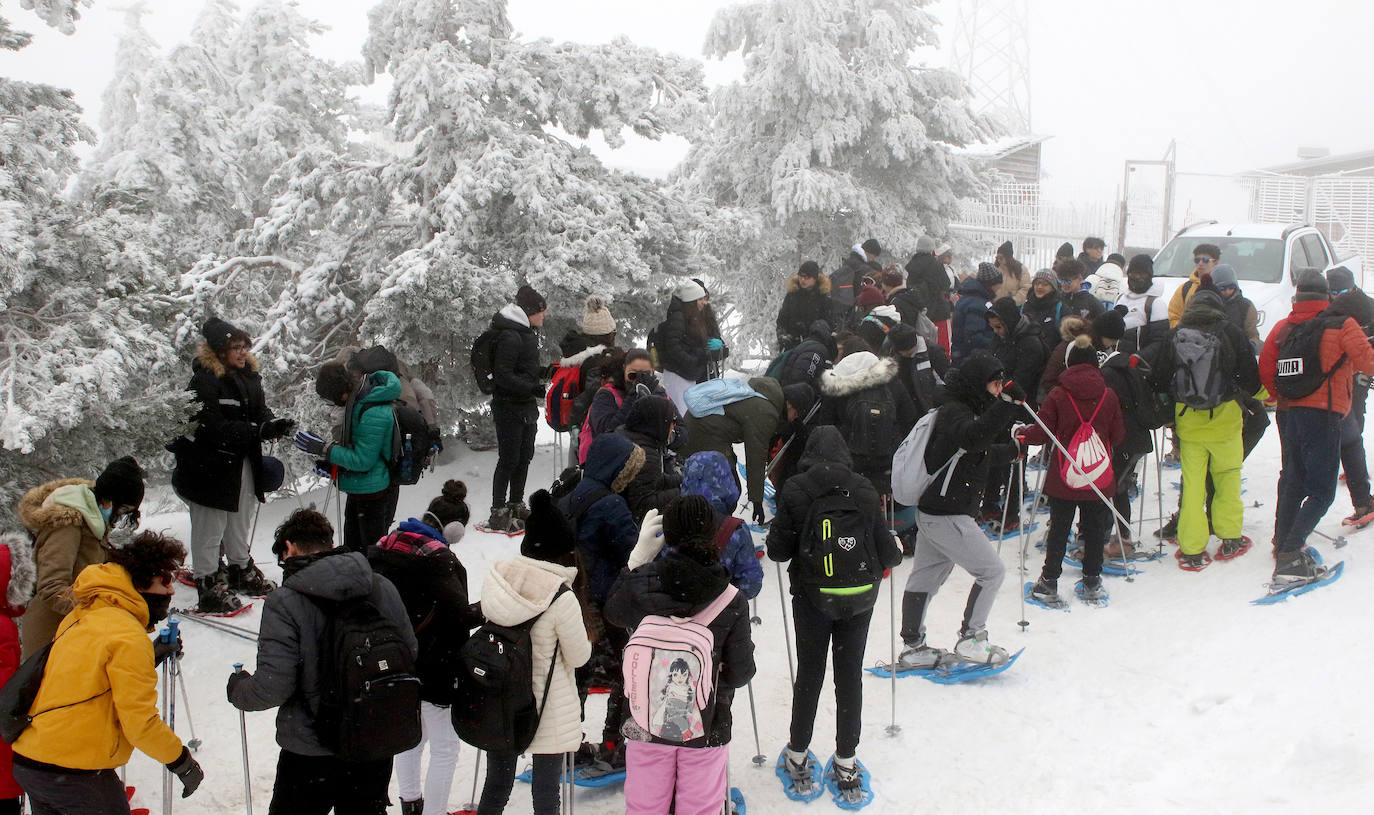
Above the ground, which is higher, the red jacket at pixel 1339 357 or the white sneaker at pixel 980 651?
the red jacket at pixel 1339 357

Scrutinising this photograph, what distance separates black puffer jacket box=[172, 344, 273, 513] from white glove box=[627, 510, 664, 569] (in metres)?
3.66

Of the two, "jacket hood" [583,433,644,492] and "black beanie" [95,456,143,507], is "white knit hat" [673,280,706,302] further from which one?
"black beanie" [95,456,143,507]

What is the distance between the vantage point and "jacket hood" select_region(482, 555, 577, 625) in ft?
12.8

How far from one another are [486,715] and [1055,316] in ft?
22.1

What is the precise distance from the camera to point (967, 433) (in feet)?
17.7

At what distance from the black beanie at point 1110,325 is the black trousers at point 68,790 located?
6512 millimetres

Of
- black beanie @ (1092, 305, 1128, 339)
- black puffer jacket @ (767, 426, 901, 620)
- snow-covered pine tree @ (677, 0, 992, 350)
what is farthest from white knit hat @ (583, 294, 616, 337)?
snow-covered pine tree @ (677, 0, 992, 350)

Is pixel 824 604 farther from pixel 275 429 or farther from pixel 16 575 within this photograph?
pixel 275 429

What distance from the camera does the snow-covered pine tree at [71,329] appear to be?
5633mm

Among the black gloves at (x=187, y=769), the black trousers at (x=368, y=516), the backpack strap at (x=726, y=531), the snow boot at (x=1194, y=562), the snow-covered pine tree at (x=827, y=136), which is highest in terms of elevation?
the snow-covered pine tree at (x=827, y=136)

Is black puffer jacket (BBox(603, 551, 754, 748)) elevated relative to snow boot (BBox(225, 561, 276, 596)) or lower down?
elevated

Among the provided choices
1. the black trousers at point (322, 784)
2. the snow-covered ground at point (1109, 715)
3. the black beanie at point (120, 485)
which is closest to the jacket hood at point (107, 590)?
the black trousers at point (322, 784)

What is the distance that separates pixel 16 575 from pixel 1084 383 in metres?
6.41

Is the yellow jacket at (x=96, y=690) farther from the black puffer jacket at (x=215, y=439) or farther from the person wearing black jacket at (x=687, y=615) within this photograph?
the black puffer jacket at (x=215, y=439)
